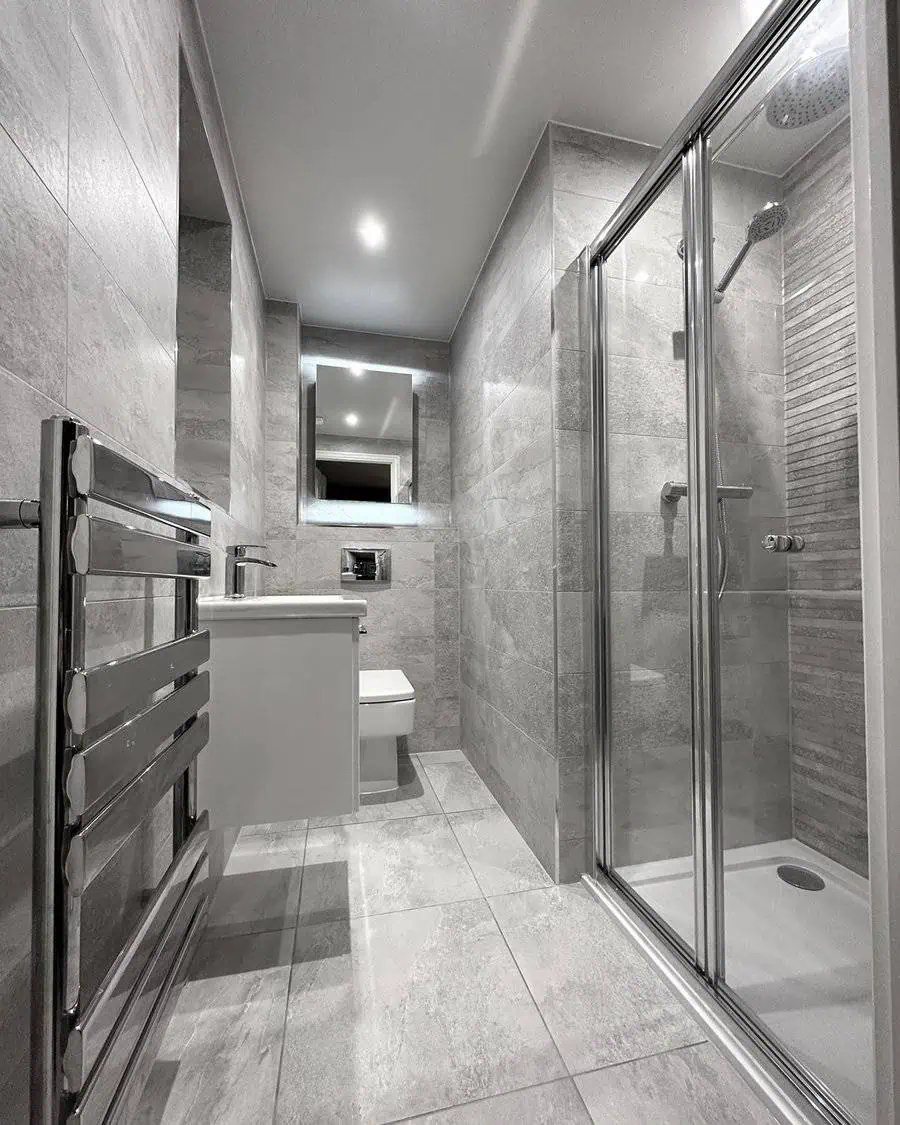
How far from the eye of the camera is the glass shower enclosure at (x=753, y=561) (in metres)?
0.87

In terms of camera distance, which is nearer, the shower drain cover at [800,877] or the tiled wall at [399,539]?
the shower drain cover at [800,877]

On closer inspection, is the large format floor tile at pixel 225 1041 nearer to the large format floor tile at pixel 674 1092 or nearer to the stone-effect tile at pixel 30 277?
the large format floor tile at pixel 674 1092

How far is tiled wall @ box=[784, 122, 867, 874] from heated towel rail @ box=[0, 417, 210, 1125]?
3.57ft

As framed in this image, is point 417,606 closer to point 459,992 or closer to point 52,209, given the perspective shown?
point 459,992

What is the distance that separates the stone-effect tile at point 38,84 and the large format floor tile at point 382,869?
1.70 m

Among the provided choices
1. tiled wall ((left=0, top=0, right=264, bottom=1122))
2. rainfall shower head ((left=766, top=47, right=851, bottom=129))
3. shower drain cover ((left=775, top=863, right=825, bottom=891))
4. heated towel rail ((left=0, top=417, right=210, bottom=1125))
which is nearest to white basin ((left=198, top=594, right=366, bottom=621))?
tiled wall ((left=0, top=0, right=264, bottom=1122))

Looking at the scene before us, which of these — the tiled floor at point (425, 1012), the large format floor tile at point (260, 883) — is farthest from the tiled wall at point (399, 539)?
the tiled floor at point (425, 1012)

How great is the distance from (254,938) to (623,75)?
8.71ft

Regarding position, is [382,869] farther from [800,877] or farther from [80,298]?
[80,298]

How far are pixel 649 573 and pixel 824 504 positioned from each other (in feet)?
1.70

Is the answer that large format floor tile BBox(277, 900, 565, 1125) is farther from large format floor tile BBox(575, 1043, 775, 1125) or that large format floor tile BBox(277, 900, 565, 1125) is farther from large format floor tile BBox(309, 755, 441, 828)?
large format floor tile BBox(309, 755, 441, 828)

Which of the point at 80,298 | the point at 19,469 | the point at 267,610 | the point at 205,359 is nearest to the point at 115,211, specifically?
the point at 80,298

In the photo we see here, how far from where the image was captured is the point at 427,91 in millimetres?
1536

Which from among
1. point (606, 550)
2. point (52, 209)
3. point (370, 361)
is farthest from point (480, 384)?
point (52, 209)
